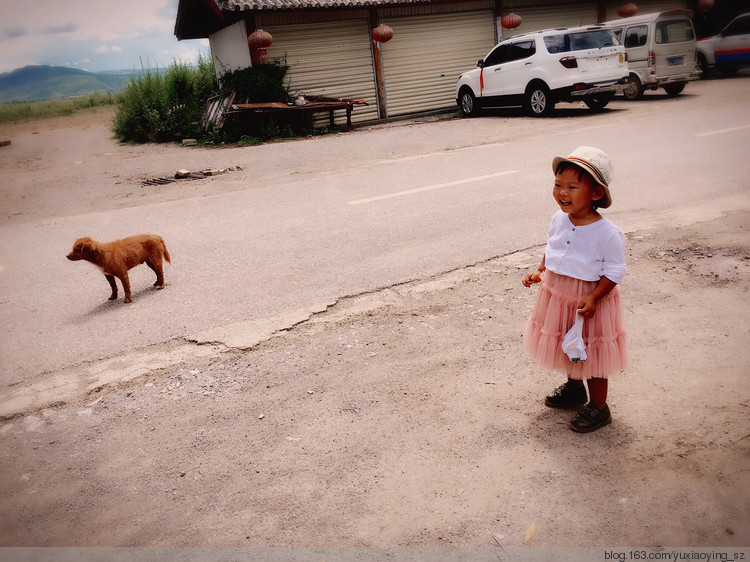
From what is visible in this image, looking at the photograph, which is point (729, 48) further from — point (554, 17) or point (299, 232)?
point (299, 232)

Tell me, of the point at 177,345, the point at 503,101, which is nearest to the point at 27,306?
the point at 177,345

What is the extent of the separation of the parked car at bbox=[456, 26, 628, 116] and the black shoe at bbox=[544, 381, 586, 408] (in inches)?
485

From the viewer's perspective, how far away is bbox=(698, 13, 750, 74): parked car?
19.1m

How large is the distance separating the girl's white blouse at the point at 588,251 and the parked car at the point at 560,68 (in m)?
12.4

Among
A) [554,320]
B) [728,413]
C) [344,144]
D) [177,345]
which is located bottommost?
[728,413]

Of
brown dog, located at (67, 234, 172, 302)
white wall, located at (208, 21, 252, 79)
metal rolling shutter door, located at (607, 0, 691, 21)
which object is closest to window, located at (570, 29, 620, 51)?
white wall, located at (208, 21, 252, 79)

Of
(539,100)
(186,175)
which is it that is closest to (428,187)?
(186,175)

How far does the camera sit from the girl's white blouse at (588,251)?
2492 millimetres

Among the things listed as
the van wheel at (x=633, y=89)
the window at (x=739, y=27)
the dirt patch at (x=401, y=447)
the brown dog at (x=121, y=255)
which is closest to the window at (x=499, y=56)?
the van wheel at (x=633, y=89)

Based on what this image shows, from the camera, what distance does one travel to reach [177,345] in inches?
157

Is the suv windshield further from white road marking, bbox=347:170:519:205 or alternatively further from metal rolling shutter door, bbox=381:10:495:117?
white road marking, bbox=347:170:519:205

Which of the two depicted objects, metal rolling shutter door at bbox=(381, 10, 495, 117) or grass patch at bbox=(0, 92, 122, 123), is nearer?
metal rolling shutter door at bbox=(381, 10, 495, 117)

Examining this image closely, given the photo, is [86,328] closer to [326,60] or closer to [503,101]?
[503,101]

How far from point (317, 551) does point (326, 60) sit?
1701 centimetres
